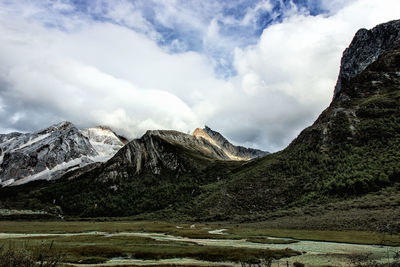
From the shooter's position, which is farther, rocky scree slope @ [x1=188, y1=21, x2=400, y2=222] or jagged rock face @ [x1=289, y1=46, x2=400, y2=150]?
jagged rock face @ [x1=289, y1=46, x2=400, y2=150]

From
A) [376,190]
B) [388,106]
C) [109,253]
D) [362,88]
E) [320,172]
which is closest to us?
[109,253]

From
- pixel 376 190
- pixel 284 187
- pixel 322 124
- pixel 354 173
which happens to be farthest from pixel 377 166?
pixel 322 124

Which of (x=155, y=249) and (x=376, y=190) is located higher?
(x=376, y=190)

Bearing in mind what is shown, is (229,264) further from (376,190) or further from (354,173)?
(354,173)

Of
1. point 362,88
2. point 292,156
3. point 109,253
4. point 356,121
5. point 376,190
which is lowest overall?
point 109,253

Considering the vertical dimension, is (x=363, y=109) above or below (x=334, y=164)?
above

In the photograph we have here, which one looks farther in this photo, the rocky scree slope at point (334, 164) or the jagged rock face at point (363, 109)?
the jagged rock face at point (363, 109)

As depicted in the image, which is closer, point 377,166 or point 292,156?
point 377,166

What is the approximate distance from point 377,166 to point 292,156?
44.4m

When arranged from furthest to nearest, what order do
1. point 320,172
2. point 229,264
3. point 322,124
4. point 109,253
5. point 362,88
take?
point 362,88 → point 322,124 → point 320,172 → point 109,253 → point 229,264

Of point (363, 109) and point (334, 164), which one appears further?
point (363, 109)

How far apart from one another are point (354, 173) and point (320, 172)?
710 inches

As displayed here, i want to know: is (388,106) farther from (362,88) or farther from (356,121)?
(362,88)

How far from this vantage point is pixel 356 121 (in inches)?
6142
